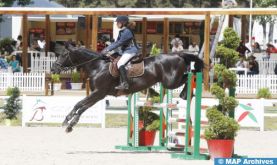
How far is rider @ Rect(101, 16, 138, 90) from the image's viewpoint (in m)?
17.1

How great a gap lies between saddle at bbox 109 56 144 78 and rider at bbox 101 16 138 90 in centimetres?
13

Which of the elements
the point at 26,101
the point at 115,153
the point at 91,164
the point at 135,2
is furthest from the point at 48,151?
the point at 135,2

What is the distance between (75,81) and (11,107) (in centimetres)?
1131

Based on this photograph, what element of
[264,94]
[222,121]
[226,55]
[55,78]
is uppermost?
[226,55]

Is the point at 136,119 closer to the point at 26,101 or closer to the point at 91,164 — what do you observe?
the point at 91,164

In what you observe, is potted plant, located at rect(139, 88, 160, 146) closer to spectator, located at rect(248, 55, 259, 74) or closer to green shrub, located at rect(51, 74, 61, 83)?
green shrub, located at rect(51, 74, 61, 83)

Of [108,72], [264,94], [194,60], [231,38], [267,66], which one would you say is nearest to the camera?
[231,38]

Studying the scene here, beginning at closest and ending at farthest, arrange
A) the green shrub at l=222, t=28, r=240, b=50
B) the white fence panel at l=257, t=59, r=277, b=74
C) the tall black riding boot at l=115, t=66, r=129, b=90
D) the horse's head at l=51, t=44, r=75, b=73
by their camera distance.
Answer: the green shrub at l=222, t=28, r=240, b=50
the tall black riding boot at l=115, t=66, r=129, b=90
the horse's head at l=51, t=44, r=75, b=73
the white fence panel at l=257, t=59, r=277, b=74

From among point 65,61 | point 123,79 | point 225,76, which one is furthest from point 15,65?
point 225,76

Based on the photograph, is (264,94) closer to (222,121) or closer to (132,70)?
(132,70)

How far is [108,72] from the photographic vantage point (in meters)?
18.0

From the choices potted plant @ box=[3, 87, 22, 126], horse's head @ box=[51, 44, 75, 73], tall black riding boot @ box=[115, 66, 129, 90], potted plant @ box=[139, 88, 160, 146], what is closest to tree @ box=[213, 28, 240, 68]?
potted plant @ box=[139, 88, 160, 146]

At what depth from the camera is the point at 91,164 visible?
14.0 metres

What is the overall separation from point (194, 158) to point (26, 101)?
342 inches
